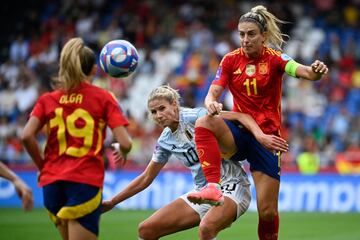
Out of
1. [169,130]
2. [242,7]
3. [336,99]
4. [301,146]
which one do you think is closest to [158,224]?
[169,130]

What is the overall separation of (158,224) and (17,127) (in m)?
13.5

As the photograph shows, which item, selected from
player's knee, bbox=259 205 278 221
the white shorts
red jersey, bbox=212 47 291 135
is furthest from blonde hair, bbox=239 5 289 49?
player's knee, bbox=259 205 278 221

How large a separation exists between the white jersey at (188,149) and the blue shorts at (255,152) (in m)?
0.25

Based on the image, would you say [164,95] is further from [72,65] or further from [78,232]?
[78,232]

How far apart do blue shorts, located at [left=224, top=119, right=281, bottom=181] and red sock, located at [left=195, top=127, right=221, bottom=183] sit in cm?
35

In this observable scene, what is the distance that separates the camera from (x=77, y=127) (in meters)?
6.18

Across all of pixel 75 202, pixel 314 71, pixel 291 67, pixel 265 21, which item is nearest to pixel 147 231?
pixel 75 202

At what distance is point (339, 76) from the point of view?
21.7 m

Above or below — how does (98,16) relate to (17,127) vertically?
above

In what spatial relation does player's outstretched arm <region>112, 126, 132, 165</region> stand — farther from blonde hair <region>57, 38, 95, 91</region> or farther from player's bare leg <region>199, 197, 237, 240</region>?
player's bare leg <region>199, 197, 237, 240</region>

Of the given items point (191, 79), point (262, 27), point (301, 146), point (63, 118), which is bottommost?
point (301, 146)

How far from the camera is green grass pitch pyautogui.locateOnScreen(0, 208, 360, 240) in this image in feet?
39.0

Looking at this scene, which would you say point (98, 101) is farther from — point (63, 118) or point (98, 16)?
point (98, 16)

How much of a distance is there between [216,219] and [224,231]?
5.86 metres
